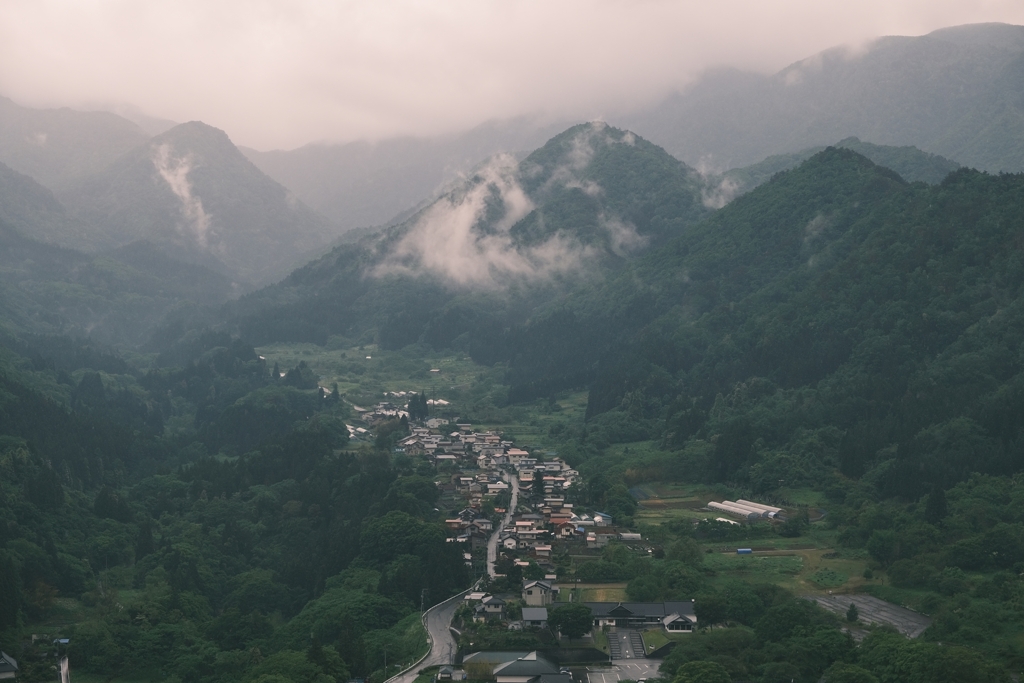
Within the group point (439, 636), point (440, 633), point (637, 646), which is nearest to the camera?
point (637, 646)

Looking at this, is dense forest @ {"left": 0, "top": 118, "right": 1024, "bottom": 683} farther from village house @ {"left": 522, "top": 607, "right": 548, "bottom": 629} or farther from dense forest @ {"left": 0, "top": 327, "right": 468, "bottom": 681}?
village house @ {"left": 522, "top": 607, "right": 548, "bottom": 629}

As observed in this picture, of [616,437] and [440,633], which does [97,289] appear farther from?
[440,633]

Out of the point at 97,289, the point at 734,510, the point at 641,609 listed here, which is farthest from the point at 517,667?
the point at 97,289

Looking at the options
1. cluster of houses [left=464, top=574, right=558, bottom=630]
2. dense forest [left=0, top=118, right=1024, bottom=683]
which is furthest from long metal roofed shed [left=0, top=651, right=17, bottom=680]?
cluster of houses [left=464, top=574, right=558, bottom=630]

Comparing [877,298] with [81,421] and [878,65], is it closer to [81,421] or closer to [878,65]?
[81,421]

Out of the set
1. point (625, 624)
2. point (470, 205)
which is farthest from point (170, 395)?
point (625, 624)
